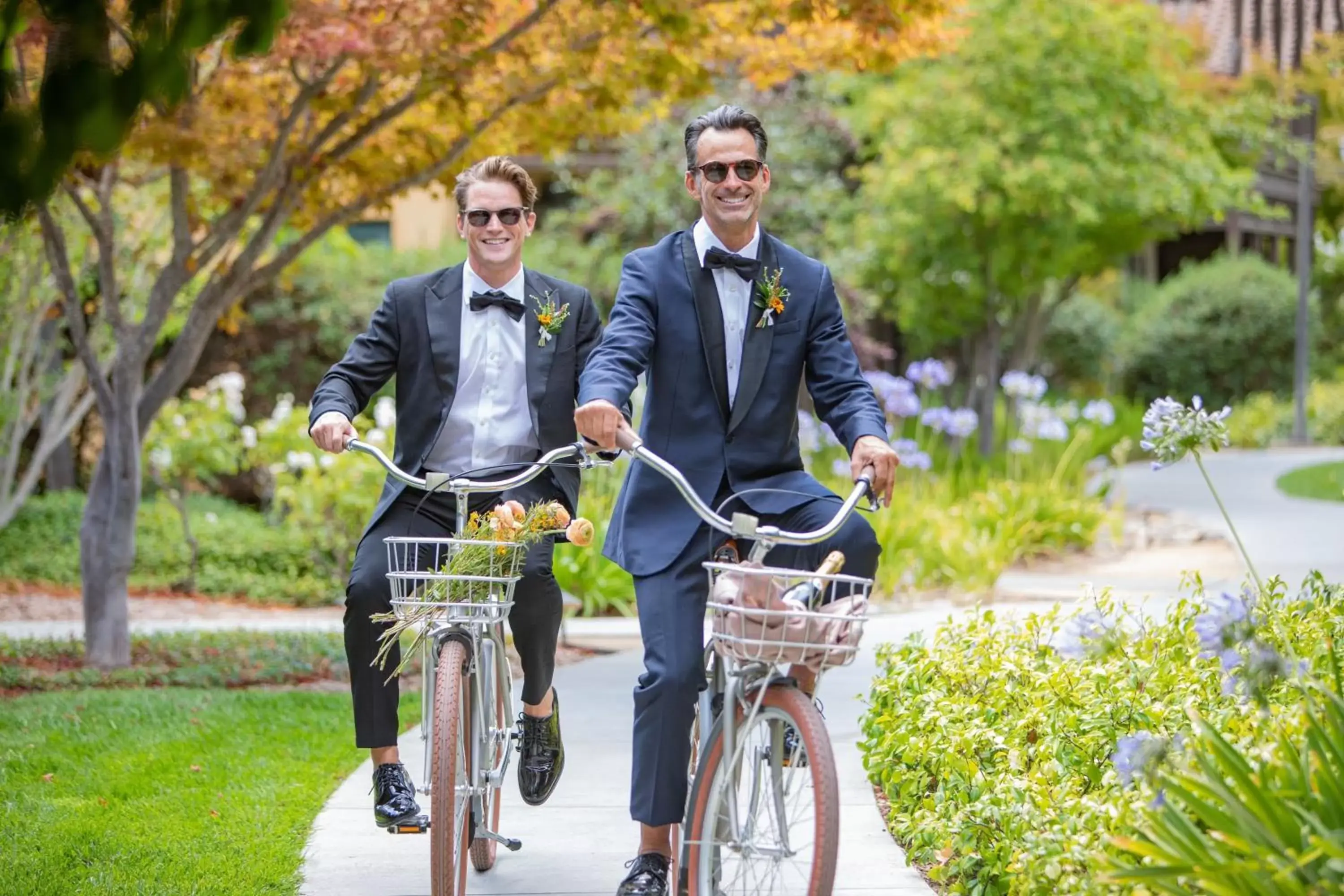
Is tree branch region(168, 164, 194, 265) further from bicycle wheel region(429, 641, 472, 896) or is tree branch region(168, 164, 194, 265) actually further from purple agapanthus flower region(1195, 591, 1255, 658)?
purple agapanthus flower region(1195, 591, 1255, 658)

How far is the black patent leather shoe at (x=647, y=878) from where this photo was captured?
12.5ft

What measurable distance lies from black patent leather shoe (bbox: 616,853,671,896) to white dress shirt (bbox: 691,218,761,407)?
1146 mm

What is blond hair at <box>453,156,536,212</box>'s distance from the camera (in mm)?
4641

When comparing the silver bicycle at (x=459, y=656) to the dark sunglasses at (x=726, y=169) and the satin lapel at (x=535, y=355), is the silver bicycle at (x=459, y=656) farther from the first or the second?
the dark sunglasses at (x=726, y=169)

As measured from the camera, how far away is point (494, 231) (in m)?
4.66

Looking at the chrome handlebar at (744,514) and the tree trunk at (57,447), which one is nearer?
the chrome handlebar at (744,514)

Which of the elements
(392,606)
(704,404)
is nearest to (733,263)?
(704,404)

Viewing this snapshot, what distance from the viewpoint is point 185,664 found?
8.86 meters

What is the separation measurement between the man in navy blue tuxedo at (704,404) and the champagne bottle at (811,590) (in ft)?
1.23

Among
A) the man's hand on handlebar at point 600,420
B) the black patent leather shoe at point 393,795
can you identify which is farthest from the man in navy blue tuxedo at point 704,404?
the black patent leather shoe at point 393,795

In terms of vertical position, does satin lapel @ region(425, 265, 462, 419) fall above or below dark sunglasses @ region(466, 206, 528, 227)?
below

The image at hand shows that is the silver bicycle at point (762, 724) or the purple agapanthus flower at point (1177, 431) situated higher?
the purple agapanthus flower at point (1177, 431)

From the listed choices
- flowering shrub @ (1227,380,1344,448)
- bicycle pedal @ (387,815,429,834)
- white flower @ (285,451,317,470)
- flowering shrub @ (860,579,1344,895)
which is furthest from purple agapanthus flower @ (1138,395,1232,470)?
flowering shrub @ (1227,380,1344,448)

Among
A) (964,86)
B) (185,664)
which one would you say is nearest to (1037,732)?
(185,664)
